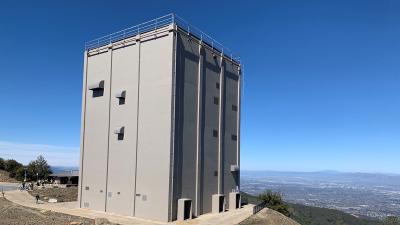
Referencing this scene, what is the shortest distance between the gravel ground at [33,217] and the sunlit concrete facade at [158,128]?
155 inches

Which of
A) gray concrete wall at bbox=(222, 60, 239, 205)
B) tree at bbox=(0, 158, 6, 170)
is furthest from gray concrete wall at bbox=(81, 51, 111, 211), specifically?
tree at bbox=(0, 158, 6, 170)

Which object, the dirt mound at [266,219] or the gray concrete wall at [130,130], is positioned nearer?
the gray concrete wall at [130,130]

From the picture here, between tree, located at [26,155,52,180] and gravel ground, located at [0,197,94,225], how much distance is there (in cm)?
3851

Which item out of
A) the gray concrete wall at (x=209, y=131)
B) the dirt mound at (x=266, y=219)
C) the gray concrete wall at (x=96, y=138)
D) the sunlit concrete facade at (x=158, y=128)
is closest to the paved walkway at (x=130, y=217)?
the dirt mound at (x=266, y=219)

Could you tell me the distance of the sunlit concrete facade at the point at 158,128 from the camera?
2998 centimetres

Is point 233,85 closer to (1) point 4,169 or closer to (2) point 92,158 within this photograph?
(2) point 92,158

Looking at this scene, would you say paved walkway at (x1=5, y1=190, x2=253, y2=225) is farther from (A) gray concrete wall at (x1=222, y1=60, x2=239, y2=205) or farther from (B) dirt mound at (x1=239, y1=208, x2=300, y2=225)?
(A) gray concrete wall at (x1=222, y1=60, x2=239, y2=205)

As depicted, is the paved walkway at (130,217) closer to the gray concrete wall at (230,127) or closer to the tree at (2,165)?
the gray concrete wall at (230,127)

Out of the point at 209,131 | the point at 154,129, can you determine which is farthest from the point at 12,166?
the point at 154,129

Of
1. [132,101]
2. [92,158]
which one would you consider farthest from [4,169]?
[132,101]

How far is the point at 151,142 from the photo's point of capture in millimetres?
30562

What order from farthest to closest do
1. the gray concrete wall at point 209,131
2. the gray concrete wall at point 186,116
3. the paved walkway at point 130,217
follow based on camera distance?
1. the gray concrete wall at point 209,131
2. the gray concrete wall at point 186,116
3. the paved walkway at point 130,217

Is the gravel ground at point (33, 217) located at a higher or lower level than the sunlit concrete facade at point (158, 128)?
lower

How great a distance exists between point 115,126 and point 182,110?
21.9ft
